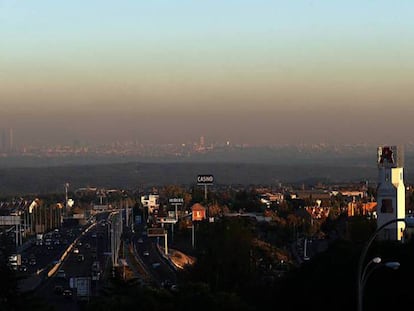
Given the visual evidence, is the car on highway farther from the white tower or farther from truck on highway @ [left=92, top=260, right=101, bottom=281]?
the white tower

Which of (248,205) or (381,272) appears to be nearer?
(381,272)

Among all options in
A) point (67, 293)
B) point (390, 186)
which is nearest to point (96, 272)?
point (67, 293)

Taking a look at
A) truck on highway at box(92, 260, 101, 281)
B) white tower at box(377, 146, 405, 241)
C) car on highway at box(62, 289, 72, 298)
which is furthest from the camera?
truck on highway at box(92, 260, 101, 281)

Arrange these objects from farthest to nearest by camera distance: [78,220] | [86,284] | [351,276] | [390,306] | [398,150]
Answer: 1. [78,220]
2. [398,150]
3. [86,284]
4. [351,276]
5. [390,306]

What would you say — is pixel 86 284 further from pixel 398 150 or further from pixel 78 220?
pixel 78 220

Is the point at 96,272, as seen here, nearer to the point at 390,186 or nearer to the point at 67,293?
the point at 67,293

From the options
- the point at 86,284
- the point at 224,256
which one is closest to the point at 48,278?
the point at 86,284

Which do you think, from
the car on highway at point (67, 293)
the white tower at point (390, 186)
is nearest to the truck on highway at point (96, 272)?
the car on highway at point (67, 293)

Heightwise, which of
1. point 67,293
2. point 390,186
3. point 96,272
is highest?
point 390,186

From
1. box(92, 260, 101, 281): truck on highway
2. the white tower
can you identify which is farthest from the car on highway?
the white tower
